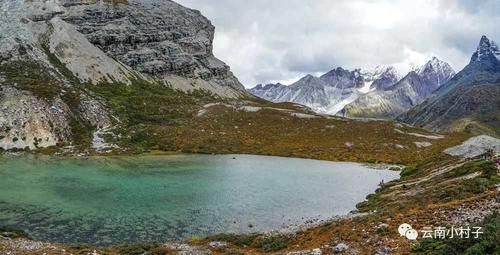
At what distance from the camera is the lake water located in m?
47.5

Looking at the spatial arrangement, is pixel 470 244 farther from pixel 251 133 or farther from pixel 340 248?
pixel 251 133

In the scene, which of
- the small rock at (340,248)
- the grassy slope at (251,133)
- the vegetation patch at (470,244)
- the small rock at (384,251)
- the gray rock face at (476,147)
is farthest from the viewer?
the grassy slope at (251,133)

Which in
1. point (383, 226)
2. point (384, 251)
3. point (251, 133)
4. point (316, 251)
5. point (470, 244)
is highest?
point (251, 133)

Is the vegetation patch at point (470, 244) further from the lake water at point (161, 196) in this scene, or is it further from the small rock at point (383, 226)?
the lake water at point (161, 196)

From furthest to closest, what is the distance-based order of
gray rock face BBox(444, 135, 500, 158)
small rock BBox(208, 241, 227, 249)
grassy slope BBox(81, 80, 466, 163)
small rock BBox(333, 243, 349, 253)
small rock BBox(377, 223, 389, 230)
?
grassy slope BBox(81, 80, 466, 163) → gray rock face BBox(444, 135, 500, 158) → small rock BBox(208, 241, 227, 249) → small rock BBox(377, 223, 389, 230) → small rock BBox(333, 243, 349, 253)

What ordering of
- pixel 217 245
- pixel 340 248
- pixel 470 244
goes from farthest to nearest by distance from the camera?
pixel 217 245
pixel 340 248
pixel 470 244

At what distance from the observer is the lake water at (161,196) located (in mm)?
47531

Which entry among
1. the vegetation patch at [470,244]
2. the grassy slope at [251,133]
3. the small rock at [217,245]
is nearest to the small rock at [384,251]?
the vegetation patch at [470,244]

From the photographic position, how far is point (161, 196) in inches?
2510

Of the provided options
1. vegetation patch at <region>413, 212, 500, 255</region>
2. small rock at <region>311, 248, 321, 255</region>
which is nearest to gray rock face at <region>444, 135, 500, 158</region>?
small rock at <region>311, 248, 321, 255</region>

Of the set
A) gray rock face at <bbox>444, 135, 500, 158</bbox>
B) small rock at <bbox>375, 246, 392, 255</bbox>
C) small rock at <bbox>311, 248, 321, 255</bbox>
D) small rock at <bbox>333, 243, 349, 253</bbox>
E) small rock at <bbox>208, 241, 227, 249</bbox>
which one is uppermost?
gray rock face at <bbox>444, 135, 500, 158</bbox>

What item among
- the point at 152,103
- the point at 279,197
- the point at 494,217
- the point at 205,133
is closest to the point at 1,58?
the point at 152,103

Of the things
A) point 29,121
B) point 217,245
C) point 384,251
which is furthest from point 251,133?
point 384,251

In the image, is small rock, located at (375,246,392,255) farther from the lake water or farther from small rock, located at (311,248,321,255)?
the lake water
